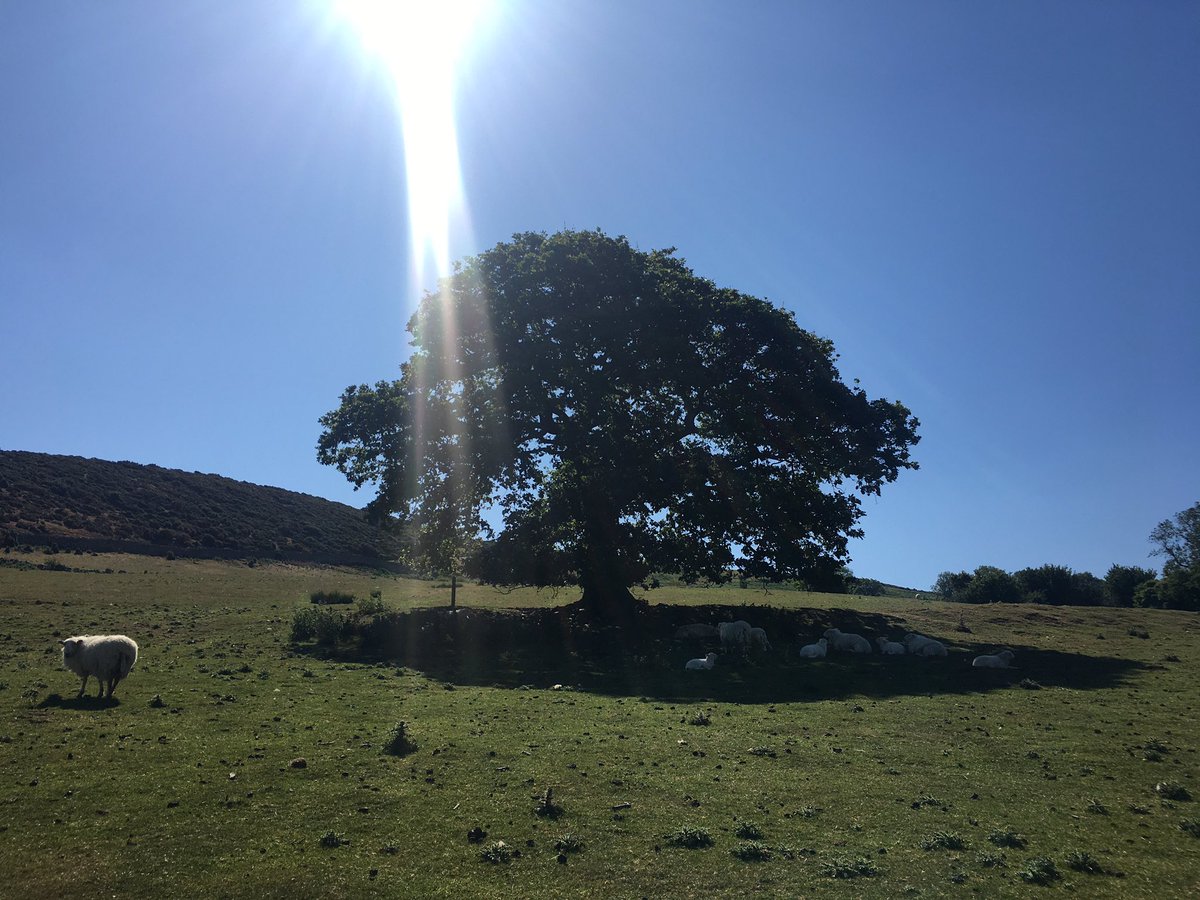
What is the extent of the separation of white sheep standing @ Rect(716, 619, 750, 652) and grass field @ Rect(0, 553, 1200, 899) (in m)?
3.18

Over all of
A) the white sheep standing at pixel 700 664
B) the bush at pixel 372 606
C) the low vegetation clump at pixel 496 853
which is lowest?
the low vegetation clump at pixel 496 853

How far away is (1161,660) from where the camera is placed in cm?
2525

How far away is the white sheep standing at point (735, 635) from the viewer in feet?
87.4

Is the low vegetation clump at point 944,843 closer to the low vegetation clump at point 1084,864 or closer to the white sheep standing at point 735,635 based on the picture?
the low vegetation clump at point 1084,864

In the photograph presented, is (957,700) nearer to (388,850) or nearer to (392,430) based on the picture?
(388,850)

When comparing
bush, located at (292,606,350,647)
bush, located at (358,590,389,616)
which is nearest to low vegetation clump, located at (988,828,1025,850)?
bush, located at (292,606,350,647)

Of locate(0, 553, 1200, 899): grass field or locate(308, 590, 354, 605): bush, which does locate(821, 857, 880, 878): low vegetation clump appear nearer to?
locate(0, 553, 1200, 899): grass field

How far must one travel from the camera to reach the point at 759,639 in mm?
27141

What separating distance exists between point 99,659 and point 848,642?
2314cm

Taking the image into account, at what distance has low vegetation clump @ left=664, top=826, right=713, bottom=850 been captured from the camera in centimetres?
856

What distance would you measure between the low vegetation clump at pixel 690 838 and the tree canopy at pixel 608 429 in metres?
22.7

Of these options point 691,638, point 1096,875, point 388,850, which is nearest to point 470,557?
point 691,638

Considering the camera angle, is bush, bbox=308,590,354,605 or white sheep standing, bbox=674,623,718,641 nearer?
white sheep standing, bbox=674,623,718,641

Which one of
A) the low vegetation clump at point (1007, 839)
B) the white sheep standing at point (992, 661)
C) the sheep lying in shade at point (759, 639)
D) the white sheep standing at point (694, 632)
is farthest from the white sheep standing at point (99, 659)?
the white sheep standing at point (992, 661)
